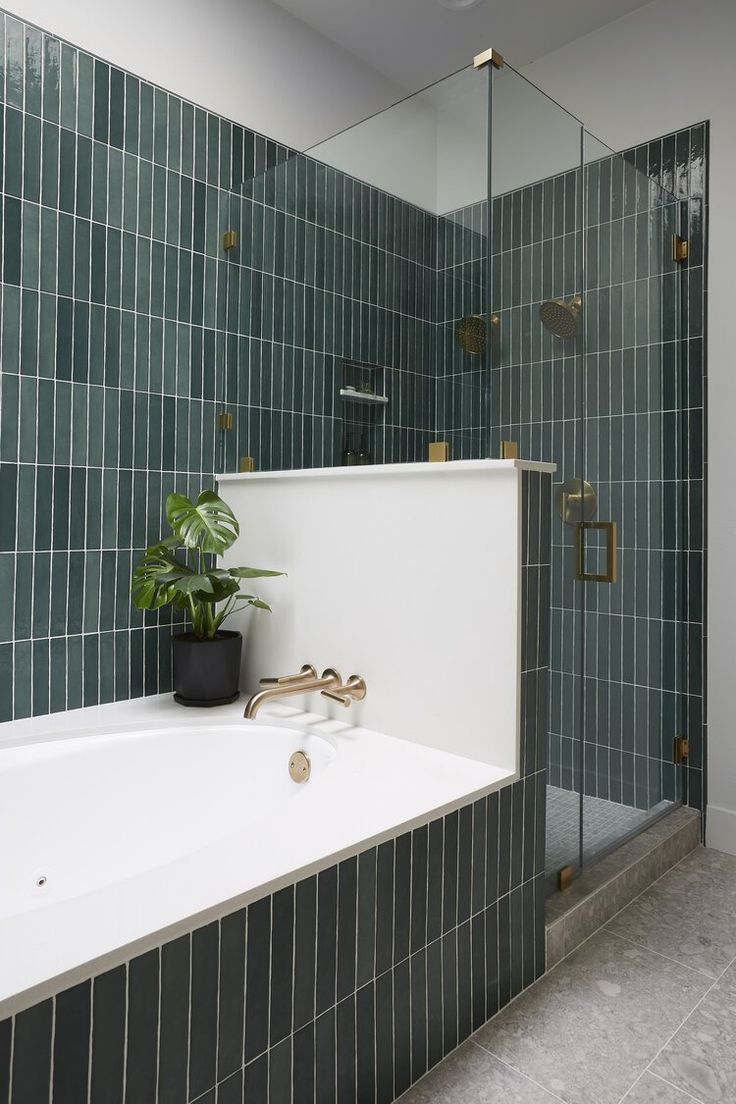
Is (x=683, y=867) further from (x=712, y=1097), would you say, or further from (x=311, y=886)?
(x=311, y=886)

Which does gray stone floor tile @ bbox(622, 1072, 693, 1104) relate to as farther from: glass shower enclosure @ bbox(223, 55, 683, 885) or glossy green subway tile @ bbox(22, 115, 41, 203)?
glossy green subway tile @ bbox(22, 115, 41, 203)

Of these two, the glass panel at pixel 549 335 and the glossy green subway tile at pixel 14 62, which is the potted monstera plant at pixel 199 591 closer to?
the glass panel at pixel 549 335

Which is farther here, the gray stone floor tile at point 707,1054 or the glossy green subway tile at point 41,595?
the glossy green subway tile at point 41,595

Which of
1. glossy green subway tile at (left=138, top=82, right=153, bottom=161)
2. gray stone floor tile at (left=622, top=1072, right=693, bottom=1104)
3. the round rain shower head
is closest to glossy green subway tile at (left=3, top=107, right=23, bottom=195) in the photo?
glossy green subway tile at (left=138, top=82, right=153, bottom=161)

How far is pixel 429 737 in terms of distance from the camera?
5.57 feet

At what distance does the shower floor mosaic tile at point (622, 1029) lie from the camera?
130 centimetres

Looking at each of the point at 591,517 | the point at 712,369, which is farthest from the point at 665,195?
the point at 591,517

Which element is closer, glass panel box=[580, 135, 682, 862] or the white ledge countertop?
the white ledge countertop

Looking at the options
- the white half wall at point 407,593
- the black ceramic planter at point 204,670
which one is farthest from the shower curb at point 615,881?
the black ceramic planter at point 204,670

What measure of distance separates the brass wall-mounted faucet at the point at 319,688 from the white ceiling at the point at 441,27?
7.66 feet

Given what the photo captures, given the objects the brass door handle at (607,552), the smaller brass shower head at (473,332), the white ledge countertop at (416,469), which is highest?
the smaller brass shower head at (473,332)

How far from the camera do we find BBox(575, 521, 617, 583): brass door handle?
190 cm

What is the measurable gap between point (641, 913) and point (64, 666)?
1721 millimetres

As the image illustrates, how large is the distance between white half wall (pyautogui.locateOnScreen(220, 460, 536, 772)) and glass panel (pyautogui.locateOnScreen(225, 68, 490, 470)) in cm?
10
